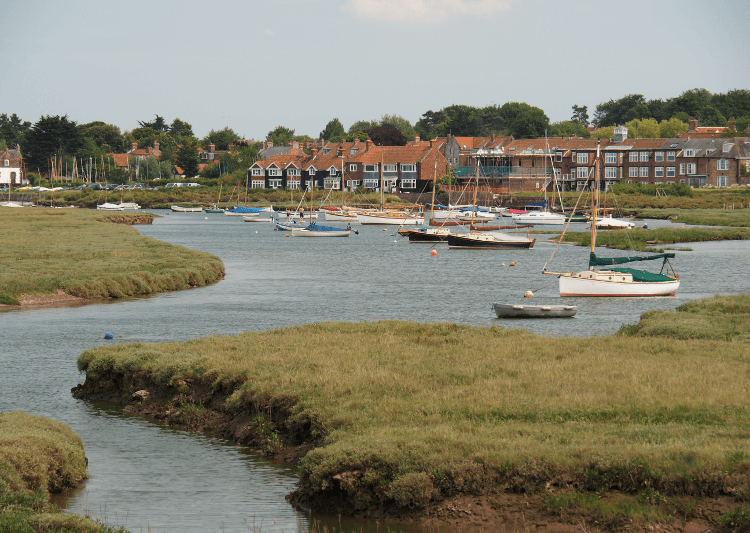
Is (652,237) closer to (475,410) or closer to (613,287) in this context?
(613,287)

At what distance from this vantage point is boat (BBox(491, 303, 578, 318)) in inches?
1706

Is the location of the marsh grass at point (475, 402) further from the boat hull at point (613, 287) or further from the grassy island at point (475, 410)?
the boat hull at point (613, 287)

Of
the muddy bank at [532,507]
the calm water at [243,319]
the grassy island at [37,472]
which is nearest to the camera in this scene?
the grassy island at [37,472]

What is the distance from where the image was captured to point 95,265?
192 feet

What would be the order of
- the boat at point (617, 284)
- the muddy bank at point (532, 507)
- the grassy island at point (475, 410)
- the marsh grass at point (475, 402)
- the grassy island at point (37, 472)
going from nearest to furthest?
the grassy island at point (37, 472) → the muddy bank at point (532, 507) → the grassy island at point (475, 410) → the marsh grass at point (475, 402) → the boat at point (617, 284)

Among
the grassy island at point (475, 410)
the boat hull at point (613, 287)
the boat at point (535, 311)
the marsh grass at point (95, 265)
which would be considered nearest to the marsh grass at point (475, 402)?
the grassy island at point (475, 410)

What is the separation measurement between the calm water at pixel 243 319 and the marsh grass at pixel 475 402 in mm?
1621

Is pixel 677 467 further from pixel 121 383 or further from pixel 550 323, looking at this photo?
pixel 550 323

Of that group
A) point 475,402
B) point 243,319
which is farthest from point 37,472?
point 243,319

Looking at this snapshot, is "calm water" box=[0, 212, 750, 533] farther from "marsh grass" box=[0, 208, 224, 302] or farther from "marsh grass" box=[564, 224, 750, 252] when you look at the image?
"marsh grass" box=[564, 224, 750, 252]

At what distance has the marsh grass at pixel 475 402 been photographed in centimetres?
1630

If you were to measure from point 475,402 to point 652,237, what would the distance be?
84.0m

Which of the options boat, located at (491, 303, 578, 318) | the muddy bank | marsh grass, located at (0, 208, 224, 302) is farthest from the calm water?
marsh grass, located at (0, 208, 224, 302)

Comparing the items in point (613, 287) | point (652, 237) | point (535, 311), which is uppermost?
point (652, 237)
